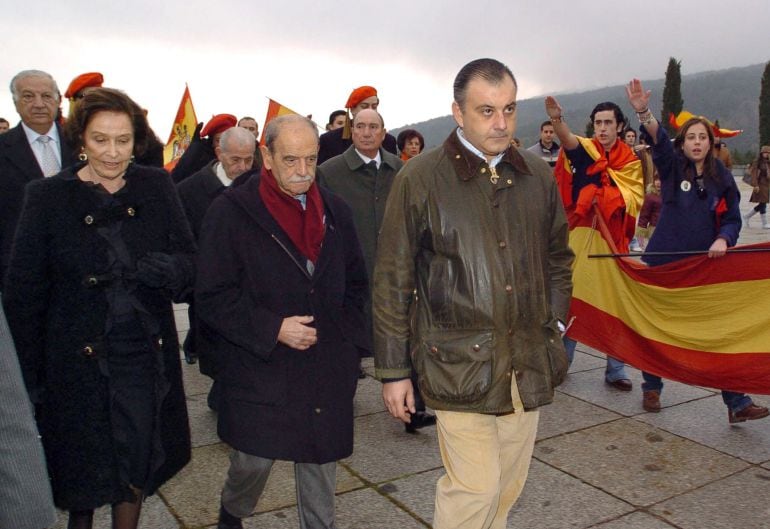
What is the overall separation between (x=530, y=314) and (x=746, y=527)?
181cm

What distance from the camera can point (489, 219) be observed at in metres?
2.71

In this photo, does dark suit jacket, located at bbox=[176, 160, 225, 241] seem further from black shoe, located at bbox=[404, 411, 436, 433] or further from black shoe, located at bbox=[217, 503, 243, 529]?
black shoe, located at bbox=[217, 503, 243, 529]

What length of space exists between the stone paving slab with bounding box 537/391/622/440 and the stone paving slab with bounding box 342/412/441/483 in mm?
754

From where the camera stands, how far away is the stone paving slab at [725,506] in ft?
11.9

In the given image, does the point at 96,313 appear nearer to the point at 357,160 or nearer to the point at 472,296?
the point at 472,296

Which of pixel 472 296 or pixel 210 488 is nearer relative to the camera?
pixel 472 296

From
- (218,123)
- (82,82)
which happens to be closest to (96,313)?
(82,82)

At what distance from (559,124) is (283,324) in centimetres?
334

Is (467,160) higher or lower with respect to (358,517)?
higher

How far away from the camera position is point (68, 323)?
2.86 m

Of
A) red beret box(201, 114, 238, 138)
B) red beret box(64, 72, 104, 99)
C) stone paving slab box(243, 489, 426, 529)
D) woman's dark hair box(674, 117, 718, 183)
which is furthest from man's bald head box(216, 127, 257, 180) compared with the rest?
woman's dark hair box(674, 117, 718, 183)

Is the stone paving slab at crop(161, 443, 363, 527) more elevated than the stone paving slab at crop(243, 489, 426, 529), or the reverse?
the stone paving slab at crop(161, 443, 363, 527)

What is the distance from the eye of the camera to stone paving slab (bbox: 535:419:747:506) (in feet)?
13.3

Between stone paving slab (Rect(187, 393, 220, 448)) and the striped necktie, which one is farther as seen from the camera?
stone paving slab (Rect(187, 393, 220, 448))
